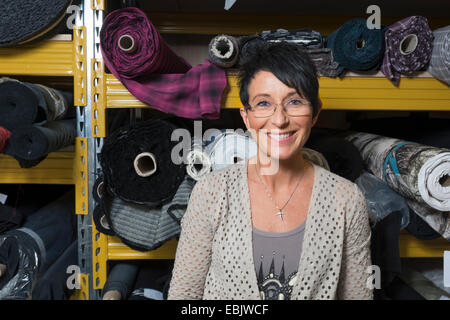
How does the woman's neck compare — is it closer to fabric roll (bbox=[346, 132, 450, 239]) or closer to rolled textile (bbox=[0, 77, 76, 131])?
fabric roll (bbox=[346, 132, 450, 239])

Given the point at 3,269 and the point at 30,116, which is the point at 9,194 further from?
the point at 30,116

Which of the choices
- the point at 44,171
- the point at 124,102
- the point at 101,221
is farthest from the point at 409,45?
the point at 44,171

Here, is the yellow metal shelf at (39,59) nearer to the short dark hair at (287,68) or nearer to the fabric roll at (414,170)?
the short dark hair at (287,68)

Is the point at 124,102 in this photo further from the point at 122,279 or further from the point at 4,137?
the point at 122,279

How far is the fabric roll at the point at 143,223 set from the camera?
0.88 meters

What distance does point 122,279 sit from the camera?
100 centimetres

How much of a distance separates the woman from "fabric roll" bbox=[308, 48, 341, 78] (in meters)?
0.17

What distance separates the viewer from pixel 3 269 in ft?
3.06

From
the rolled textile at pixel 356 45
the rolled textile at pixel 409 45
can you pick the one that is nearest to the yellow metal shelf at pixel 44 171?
the rolled textile at pixel 356 45

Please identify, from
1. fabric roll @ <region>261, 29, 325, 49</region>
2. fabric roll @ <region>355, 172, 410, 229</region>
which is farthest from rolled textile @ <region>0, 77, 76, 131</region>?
fabric roll @ <region>355, 172, 410, 229</region>

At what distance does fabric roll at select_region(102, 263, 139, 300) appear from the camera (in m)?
0.95

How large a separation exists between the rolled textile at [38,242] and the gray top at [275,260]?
0.62 m

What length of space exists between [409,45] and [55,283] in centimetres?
111

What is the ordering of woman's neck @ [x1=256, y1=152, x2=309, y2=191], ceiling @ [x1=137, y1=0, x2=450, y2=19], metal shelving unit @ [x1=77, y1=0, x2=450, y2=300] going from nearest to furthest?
1. woman's neck @ [x1=256, y1=152, x2=309, y2=191]
2. metal shelving unit @ [x1=77, y1=0, x2=450, y2=300]
3. ceiling @ [x1=137, y1=0, x2=450, y2=19]
